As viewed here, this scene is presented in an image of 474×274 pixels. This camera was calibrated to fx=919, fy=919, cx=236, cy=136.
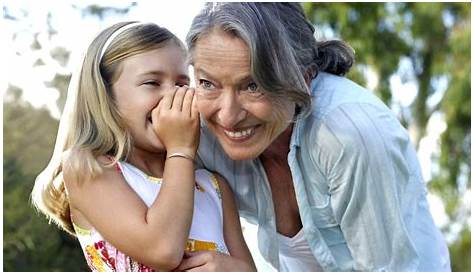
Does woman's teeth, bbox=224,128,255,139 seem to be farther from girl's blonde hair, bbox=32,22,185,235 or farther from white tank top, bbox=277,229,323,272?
white tank top, bbox=277,229,323,272

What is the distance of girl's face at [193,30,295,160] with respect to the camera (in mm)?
2674

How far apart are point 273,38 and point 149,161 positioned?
632 millimetres

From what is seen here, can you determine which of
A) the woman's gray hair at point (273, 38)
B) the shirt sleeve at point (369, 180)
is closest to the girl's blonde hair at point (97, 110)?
the woman's gray hair at point (273, 38)

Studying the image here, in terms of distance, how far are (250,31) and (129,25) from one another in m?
0.54

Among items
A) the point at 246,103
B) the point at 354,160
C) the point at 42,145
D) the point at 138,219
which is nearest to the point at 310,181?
the point at 354,160

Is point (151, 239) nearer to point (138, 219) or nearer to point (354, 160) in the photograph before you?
point (138, 219)

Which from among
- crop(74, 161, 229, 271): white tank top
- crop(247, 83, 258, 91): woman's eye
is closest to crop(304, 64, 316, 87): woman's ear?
crop(247, 83, 258, 91): woman's eye

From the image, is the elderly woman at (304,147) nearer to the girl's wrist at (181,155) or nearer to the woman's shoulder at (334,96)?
the woman's shoulder at (334,96)

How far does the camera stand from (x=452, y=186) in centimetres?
1132

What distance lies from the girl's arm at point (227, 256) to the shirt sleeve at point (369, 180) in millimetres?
329

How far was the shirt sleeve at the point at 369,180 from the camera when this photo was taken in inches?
112

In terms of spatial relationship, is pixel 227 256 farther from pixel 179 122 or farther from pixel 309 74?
pixel 309 74

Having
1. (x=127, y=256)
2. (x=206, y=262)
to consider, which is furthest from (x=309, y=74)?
(x=127, y=256)

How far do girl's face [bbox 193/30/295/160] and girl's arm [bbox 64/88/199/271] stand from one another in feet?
0.32
